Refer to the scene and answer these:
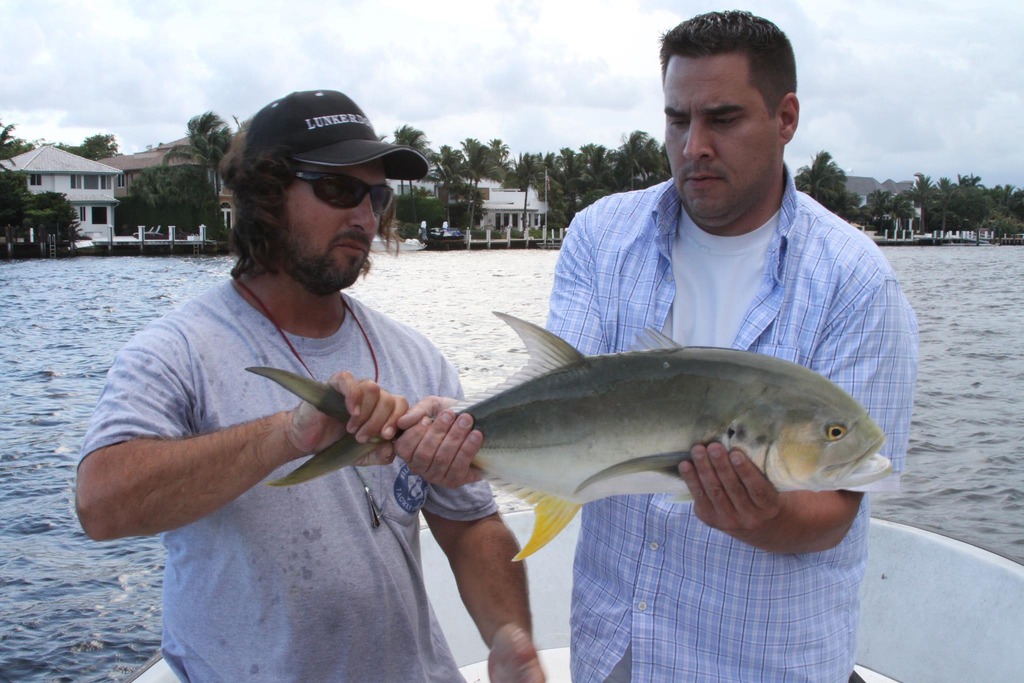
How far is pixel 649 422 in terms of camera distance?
7.14 feet

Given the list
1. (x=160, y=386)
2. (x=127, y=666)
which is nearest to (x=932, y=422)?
(x=127, y=666)

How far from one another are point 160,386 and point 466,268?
52.2 metres

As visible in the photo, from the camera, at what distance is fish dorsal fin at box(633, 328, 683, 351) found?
2.25 m

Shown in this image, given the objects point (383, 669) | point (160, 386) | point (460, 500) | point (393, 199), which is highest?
point (393, 199)

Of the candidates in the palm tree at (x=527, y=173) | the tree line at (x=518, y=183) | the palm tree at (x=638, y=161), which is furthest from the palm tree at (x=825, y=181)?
the palm tree at (x=527, y=173)

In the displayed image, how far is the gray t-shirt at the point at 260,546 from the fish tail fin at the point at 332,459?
316 millimetres

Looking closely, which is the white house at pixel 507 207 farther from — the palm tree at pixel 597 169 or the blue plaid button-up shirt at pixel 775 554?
the blue plaid button-up shirt at pixel 775 554

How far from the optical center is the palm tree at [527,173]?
104 metres

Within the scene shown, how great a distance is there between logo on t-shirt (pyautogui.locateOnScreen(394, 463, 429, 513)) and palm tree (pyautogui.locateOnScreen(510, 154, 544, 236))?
333ft

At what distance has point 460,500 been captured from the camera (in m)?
2.81

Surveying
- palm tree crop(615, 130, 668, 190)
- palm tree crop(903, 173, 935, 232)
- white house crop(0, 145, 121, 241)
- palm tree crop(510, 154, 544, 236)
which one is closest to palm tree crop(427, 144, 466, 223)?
palm tree crop(510, 154, 544, 236)

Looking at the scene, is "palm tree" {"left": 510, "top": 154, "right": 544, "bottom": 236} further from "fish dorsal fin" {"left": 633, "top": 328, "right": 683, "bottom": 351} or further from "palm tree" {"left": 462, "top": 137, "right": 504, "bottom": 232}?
"fish dorsal fin" {"left": 633, "top": 328, "right": 683, "bottom": 351}

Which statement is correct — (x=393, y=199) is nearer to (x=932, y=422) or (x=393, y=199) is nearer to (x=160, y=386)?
(x=160, y=386)

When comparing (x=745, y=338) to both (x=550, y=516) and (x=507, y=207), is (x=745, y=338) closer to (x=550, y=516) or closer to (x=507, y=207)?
(x=550, y=516)
